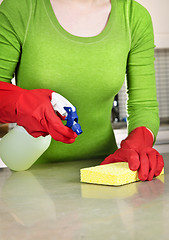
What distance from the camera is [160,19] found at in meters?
2.80

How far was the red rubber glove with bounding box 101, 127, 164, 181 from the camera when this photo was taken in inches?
35.8

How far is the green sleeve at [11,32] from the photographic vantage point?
1.18 meters

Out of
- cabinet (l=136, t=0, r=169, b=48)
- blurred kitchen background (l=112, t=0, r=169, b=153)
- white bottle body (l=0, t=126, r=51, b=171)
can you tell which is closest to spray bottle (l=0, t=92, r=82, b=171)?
white bottle body (l=0, t=126, r=51, b=171)

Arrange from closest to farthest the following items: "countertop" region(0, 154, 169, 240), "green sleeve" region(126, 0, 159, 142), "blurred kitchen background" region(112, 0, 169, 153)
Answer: "countertop" region(0, 154, 169, 240)
"green sleeve" region(126, 0, 159, 142)
"blurred kitchen background" region(112, 0, 169, 153)

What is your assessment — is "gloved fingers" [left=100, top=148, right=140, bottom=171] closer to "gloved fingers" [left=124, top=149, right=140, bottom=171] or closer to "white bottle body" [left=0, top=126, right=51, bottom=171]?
"gloved fingers" [left=124, top=149, right=140, bottom=171]

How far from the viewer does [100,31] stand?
1.29m

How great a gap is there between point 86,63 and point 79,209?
2.21ft

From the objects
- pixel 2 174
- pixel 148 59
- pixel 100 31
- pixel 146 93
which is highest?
pixel 100 31

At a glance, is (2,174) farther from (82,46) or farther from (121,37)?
(121,37)

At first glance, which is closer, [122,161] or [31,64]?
[122,161]

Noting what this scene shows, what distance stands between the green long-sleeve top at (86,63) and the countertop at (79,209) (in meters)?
0.35

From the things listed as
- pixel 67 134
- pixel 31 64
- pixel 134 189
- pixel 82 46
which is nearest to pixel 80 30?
pixel 82 46

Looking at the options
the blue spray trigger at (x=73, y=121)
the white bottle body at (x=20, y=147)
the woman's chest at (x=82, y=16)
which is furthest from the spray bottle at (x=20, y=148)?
the woman's chest at (x=82, y=16)

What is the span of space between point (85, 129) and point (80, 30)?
0.34 m
